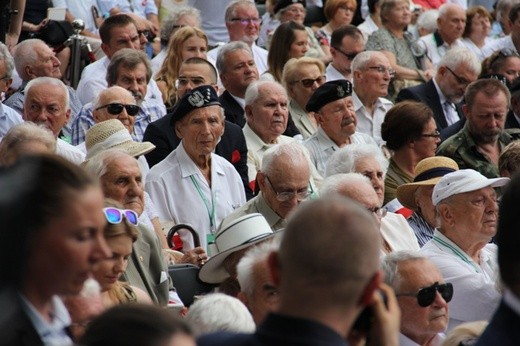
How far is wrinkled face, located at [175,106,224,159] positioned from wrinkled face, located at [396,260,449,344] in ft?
8.62

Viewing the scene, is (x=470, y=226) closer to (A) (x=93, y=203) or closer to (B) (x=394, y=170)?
(B) (x=394, y=170)

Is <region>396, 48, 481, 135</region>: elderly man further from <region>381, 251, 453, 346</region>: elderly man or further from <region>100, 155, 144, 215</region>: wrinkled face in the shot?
<region>381, 251, 453, 346</region>: elderly man

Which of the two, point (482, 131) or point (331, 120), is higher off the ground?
point (331, 120)

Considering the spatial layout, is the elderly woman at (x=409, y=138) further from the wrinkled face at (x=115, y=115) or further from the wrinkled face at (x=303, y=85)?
the wrinkled face at (x=115, y=115)

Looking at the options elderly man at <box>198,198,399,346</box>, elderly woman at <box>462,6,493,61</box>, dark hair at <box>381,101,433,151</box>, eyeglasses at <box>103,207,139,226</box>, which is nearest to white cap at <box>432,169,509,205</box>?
dark hair at <box>381,101,433,151</box>

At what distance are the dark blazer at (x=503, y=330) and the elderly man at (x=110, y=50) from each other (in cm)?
708

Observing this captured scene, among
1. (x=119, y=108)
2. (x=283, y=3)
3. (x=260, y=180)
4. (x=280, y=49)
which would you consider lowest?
(x=283, y=3)

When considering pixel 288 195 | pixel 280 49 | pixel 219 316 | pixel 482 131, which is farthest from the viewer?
pixel 280 49

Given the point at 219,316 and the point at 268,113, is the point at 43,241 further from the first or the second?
the point at 268,113

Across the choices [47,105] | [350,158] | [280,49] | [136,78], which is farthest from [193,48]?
[350,158]

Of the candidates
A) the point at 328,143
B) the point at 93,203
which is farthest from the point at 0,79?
the point at 93,203

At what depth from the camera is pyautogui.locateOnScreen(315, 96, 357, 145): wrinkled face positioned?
373 inches

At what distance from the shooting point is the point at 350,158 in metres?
8.05

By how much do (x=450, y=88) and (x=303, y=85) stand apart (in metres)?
1.53
